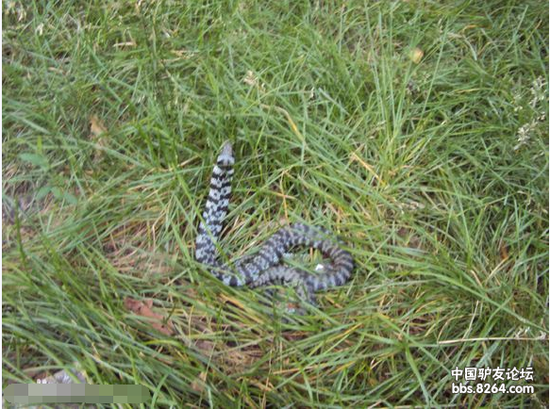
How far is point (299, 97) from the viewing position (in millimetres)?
4871

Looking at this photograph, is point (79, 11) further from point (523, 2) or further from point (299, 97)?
point (523, 2)

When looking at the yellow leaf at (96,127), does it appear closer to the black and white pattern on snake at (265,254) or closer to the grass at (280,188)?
the grass at (280,188)

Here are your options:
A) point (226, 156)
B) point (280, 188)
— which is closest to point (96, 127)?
point (226, 156)

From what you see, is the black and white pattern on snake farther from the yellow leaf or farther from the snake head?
the yellow leaf

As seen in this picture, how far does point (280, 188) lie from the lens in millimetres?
4566

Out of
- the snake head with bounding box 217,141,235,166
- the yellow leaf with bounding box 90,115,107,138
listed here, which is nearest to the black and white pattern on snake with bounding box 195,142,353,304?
the snake head with bounding box 217,141,235,166

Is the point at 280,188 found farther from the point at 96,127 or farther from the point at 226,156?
the point at 96,127

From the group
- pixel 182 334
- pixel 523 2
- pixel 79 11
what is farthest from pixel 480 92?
pixel 79 11

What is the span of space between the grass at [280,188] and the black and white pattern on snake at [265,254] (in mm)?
94

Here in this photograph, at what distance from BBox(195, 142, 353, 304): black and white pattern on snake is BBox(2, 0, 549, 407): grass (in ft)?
0.31

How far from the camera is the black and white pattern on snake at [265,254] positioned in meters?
4.23

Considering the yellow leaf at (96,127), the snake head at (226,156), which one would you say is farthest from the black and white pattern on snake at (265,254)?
the yellow leaf at (96,127)

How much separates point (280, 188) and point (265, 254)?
514mm

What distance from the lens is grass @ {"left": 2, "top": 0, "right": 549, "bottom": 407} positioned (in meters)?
3.74
